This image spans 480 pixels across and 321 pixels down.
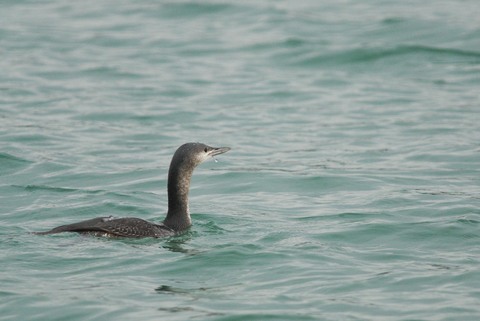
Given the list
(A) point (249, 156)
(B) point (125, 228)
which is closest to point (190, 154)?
(B) point (125, 228)

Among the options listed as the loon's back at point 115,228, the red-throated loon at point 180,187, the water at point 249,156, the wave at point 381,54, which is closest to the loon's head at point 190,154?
the red-throated loon at point 180,187

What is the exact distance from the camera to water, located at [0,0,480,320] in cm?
991

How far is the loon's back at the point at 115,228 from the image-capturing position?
11.1m

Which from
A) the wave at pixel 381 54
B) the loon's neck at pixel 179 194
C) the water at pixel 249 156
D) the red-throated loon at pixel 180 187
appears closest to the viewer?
the water at pixel 249 156

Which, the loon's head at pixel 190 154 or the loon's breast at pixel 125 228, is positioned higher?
the loon's head at pixel 190 154

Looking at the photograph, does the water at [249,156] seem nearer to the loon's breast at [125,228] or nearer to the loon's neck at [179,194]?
the loon's breast at [125,228]

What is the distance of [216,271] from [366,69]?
37.9 ft

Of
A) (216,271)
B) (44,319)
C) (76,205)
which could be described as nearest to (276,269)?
(216,271)

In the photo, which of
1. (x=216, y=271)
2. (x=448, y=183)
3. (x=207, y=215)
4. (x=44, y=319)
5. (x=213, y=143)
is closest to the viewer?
(x=44, y=319)

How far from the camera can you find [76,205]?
13148 millimetres

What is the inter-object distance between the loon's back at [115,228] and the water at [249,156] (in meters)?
0.11

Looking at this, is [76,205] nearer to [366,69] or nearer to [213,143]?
[213,143]

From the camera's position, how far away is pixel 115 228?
36.9 ft

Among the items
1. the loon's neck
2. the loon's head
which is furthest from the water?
the loon's head
